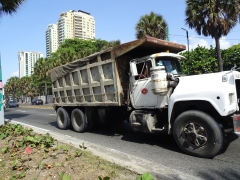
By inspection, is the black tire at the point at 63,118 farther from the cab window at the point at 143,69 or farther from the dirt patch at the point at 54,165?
the cab window at the point at 143,69

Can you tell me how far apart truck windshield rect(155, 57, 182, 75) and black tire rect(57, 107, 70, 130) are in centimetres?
480

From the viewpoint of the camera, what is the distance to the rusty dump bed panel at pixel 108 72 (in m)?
6.73

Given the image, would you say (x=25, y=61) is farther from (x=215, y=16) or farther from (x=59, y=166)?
(x=59, y=166)

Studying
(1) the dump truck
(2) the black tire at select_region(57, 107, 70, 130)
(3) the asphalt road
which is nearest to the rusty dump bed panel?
(1) the dump truck

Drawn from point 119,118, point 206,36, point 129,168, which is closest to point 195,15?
point 206,36

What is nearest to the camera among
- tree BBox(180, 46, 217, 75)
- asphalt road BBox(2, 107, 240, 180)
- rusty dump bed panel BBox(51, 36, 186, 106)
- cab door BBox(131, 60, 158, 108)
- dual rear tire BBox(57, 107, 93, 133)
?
asphalt road BBox(2, 107, 240, 180)

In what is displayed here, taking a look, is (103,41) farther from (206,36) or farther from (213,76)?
(213,76)

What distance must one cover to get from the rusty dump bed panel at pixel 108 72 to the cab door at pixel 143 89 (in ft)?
1.61

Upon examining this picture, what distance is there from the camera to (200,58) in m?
21.4

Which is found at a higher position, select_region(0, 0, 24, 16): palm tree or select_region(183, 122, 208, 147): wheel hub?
select_region(0, 0, 24, 16): palm tree

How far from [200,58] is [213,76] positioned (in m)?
17.5

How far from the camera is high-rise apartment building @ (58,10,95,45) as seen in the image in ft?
331

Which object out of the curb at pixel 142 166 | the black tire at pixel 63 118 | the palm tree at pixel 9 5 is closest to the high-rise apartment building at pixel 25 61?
the palm tree at pixel 9 5

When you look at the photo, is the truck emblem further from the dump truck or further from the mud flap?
the mud flap
